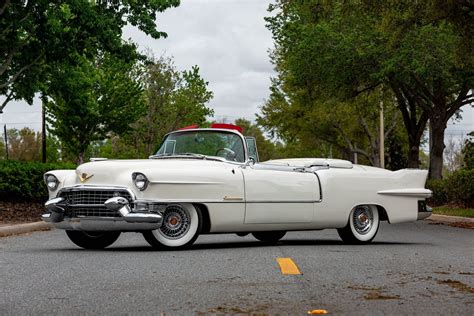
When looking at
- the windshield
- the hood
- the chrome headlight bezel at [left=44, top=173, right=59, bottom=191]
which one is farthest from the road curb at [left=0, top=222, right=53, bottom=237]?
the hood

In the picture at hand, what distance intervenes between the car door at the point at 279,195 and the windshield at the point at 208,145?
1.26ft

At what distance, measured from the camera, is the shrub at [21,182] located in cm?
2166

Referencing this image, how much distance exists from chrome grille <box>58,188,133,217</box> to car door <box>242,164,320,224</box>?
1764 millimetres

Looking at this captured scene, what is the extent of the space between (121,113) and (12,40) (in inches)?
896

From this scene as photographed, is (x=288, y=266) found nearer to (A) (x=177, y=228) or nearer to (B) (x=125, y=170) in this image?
(A) (x=177, y=228)

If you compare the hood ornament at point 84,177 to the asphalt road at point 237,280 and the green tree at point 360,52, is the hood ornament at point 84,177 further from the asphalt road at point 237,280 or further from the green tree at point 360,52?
the green tree at point 360,52

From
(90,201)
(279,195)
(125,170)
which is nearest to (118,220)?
(90,201)

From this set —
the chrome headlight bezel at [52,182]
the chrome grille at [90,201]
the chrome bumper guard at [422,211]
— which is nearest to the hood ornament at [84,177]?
the chrome grille at [90,201]

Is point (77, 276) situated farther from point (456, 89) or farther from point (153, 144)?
point (153, 144)

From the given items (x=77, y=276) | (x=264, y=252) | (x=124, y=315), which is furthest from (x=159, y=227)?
(x=124, y=315)

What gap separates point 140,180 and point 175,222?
0.76 m

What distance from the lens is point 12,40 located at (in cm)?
2158

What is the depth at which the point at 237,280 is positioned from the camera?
720 centimetres

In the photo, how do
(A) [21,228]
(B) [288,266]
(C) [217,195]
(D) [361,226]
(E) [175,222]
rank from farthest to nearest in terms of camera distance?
1. (A) [21,228]
2. (D) [361,226]
3. (C) [217,195]
4. (E) [175,222]
5. (B) [288,266]
